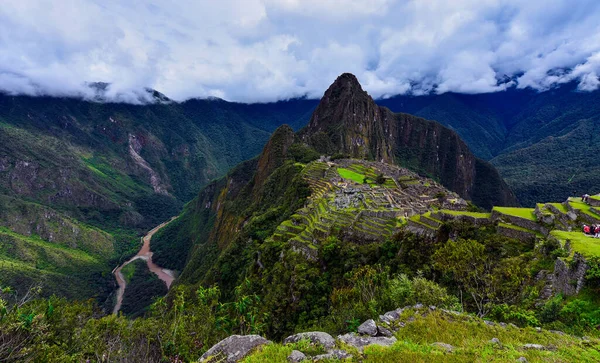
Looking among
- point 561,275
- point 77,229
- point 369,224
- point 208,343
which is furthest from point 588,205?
point 77,229

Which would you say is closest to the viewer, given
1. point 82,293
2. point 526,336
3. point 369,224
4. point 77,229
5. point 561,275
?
point 526,336

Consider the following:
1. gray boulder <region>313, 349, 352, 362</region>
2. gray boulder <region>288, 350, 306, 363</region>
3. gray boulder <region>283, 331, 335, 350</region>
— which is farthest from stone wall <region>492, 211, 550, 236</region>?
gray boulder <region>288, 350, 306, 363</region>

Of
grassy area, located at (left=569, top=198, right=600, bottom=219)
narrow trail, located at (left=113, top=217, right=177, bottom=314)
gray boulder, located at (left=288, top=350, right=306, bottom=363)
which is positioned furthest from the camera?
narrow trail, located at (left=113, top=217, right=177, bottom=314)

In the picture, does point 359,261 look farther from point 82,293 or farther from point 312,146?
point 82,293

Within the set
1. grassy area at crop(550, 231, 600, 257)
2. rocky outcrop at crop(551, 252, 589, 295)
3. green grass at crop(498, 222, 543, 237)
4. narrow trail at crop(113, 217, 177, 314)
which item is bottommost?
narrow trail at crop(113, 217, 177, 314)

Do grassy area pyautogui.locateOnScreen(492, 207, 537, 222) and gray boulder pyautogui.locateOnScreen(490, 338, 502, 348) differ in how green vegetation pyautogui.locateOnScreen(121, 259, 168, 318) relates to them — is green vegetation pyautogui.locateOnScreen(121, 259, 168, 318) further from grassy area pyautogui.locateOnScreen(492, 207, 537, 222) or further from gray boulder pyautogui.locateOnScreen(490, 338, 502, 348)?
gray boulder pyautogui.locateOnScreen(490, 338, 502, 348)

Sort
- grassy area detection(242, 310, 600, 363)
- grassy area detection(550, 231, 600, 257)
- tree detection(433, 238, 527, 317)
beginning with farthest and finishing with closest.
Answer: tree detection(433, 238, 527, 317)
grassy area detection(550, 231, 600, 257)
grassy area detection(242, 310, 600, 363)

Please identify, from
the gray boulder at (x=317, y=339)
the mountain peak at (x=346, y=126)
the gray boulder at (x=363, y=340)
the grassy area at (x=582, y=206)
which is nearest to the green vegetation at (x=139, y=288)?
the mountain peak at (x=346, y=126)
